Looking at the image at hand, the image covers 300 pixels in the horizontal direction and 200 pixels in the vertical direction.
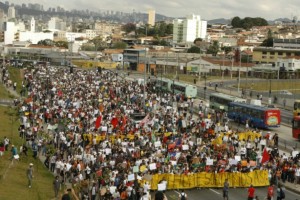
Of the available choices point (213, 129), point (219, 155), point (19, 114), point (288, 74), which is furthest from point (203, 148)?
point (288, 74)

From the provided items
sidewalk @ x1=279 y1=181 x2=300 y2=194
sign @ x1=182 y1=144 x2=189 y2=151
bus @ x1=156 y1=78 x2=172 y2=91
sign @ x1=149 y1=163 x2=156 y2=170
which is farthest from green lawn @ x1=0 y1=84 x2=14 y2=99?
sidewalk @ x1=279 y1=181 x2=300 y2=194

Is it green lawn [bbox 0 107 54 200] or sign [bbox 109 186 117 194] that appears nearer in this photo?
sign [bbox 109 186 117 194]

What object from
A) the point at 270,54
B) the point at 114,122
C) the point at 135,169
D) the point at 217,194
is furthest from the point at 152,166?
the point at 270,54

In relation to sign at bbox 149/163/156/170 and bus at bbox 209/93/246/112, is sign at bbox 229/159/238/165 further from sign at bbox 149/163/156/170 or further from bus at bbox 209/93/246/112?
bus at bbox 209/93/246/112

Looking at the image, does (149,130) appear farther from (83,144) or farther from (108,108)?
(108,108)

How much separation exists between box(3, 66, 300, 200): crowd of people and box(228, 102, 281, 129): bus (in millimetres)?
2367

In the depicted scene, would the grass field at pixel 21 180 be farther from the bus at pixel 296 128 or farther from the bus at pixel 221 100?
the bus at pixel 221 100

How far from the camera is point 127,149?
87.8 feet

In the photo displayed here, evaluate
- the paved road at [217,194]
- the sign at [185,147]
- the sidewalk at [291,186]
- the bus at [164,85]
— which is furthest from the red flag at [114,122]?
the bus at [164,85]

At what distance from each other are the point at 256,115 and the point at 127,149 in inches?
755

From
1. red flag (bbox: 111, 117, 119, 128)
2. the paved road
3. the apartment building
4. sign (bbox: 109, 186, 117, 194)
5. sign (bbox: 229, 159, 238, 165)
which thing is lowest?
the paved road

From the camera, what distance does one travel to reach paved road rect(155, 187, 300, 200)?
2355cm

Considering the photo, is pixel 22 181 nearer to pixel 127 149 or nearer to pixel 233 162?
pixel 127 149

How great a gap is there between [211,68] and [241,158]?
3270 inches
